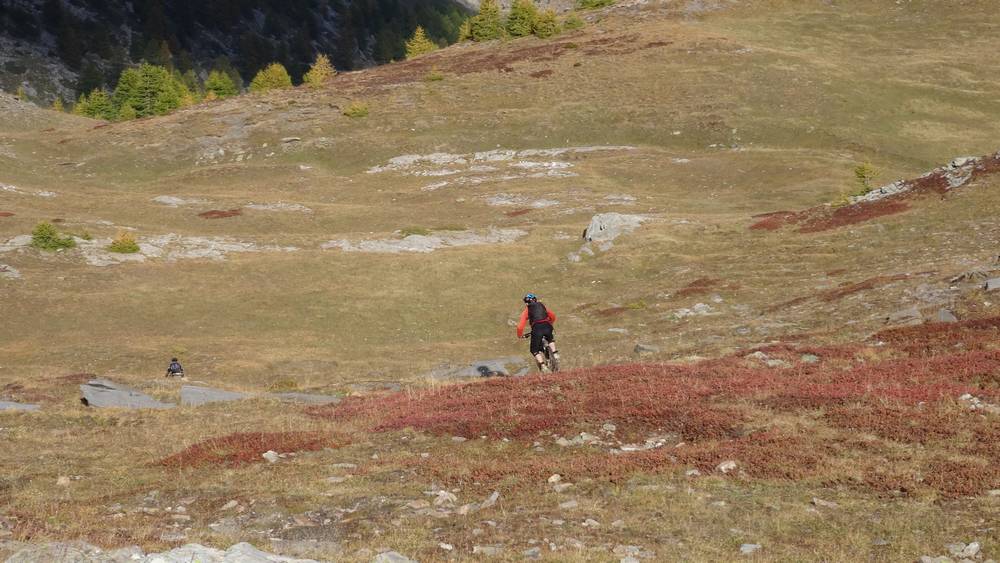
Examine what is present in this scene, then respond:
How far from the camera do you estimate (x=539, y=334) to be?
2734 cm

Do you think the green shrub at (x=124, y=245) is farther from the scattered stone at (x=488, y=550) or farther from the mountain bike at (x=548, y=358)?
the scattered stone at (x=488, y=550)

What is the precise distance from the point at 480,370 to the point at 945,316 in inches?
600

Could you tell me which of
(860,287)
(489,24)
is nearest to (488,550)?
(860,287)

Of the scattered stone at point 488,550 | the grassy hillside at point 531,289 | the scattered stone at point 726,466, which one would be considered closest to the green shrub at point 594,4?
the grassy hillside at point 531,289

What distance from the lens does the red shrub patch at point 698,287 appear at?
1640 inches

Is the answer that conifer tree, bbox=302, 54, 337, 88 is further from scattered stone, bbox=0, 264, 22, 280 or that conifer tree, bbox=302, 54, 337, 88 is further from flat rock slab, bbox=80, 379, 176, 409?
flat rock slab, bbox=80, 379, 176, 409

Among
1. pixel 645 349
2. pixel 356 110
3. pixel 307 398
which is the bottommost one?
pixel 645 349

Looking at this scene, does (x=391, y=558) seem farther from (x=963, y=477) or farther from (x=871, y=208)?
(x=871, y=208)

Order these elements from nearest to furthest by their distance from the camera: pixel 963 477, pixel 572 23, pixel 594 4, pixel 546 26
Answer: pixel 963 477 < pixel 546 26 < pixel 572 23 < pixel 594 4

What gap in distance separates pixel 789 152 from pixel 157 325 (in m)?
62.0

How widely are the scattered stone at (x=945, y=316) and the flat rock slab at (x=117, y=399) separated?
75.2 ft

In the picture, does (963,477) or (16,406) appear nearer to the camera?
(963,477)

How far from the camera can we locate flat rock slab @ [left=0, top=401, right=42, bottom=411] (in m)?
23.6

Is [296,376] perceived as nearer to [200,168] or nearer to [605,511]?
[605,511]
